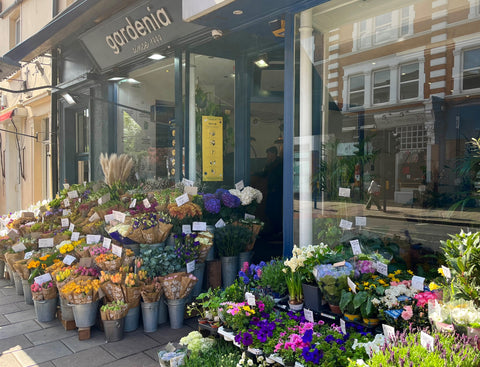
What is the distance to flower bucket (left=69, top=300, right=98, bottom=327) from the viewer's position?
14.4 feet

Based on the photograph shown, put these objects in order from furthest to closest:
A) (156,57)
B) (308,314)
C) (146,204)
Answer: (156,57), (146,204), (308,314)

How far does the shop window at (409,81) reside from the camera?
3836mm

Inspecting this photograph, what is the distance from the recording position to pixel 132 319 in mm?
4578

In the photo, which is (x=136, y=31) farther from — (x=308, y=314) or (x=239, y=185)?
(x=308, y=314)

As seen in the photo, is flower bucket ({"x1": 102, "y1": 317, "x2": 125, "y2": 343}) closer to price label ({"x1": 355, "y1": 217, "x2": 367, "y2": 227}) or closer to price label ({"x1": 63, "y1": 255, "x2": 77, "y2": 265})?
price label ({"x1": 63, "y1": 255, "x2": 77, "y2": 265})

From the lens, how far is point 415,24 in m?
3.79

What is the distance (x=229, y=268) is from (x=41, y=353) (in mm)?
2280

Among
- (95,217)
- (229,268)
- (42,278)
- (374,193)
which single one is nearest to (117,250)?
(42,278)

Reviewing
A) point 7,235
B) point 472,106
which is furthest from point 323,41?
point 7,235

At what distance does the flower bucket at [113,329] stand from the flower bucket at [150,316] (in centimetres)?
25

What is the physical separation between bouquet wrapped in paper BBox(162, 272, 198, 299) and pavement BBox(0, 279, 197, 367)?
46 centimetres

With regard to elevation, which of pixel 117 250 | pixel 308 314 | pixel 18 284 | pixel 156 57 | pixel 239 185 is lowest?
pixel 18 284

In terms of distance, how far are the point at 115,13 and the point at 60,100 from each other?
3697mm

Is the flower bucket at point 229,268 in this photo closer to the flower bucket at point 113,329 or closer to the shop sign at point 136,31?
the flower bucket at point 113,329
